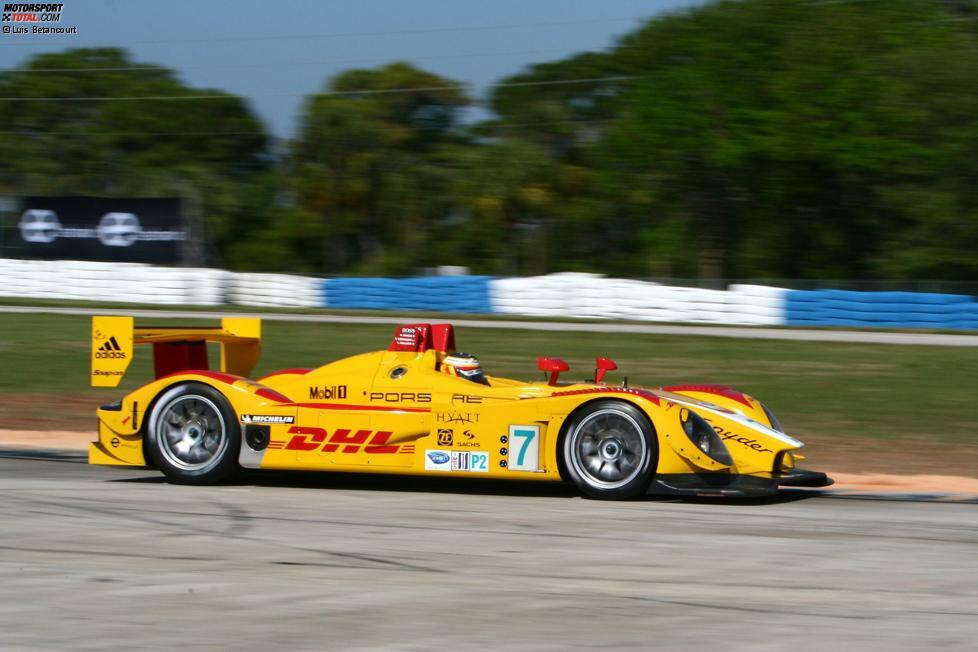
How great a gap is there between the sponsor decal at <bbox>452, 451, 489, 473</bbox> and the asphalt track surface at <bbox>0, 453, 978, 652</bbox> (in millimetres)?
221

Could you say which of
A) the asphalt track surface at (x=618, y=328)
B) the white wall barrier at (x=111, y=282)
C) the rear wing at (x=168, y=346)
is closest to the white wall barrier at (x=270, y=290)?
the white wall barrier at (x=111, y=282)

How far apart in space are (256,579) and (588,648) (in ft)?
6.22

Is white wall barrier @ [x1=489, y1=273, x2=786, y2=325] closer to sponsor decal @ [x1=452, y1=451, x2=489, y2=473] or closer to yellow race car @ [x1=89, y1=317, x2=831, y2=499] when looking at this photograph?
yellow race car @ [x1=89, y1=317, x2=831, y2=499]

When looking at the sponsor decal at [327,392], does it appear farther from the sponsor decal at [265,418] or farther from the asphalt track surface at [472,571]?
the asphalt track surface at [472,571]

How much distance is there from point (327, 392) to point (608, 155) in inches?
1270

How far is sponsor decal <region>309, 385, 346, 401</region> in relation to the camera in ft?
29.2

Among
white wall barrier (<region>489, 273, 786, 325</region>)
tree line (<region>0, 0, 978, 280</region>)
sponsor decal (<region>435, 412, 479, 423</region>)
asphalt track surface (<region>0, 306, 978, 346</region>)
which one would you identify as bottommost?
sponsor decal (<region>435, 412, 479, 423</region>)

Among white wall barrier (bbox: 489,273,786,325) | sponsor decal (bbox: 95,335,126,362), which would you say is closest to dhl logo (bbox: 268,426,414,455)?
sponsor decal (bbox: 95,335,126,362)

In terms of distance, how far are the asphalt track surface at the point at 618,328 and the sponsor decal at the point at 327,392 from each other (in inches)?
615

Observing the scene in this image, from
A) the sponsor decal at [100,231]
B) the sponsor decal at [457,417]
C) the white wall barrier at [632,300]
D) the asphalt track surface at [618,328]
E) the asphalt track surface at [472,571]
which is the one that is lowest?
the asphalt track surface at [472,571]

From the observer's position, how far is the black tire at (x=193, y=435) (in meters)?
8.98

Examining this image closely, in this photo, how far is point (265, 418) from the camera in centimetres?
890

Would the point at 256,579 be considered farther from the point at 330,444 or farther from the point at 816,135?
the point at 816,135

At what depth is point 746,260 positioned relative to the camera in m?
42.0
